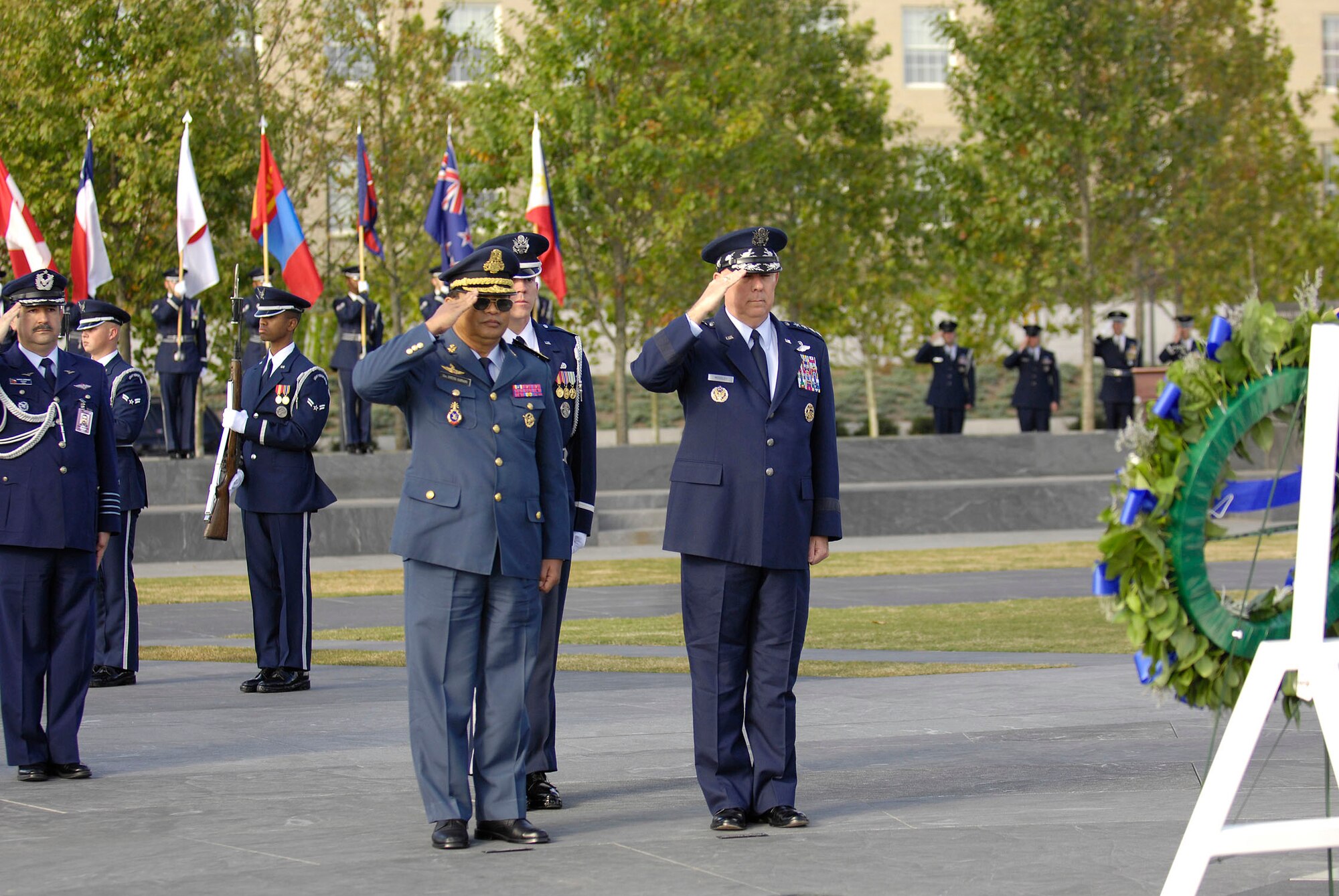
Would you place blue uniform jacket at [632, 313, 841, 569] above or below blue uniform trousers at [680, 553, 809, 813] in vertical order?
above

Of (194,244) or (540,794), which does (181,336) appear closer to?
(194,244)

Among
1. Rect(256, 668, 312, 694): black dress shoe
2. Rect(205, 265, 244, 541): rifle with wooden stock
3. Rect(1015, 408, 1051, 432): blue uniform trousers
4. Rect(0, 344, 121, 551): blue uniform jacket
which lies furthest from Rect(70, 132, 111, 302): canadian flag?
Rect(1015, 408, 1051, 432): blue uniform trousers

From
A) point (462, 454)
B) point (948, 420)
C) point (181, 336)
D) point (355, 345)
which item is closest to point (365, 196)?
point (355, 345)

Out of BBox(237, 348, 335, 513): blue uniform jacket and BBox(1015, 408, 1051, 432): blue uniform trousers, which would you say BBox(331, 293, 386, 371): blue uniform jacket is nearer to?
BBox(1015, 408, 1051, 432): blue uniform trousers

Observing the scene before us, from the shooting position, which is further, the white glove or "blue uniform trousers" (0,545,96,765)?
the white glove

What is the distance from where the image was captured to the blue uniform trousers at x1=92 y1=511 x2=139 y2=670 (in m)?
10.1

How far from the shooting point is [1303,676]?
429cm

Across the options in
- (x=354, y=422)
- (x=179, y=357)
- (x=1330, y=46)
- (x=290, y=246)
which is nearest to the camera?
(x=290, y=246)

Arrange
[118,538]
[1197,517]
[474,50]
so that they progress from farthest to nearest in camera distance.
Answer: [474,50]
[118,538]
[1197,517]

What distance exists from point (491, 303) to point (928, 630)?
7275 millimetres

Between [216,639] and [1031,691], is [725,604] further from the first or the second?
[216,639]

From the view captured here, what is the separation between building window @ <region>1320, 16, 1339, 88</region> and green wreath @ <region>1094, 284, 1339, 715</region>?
4742 cm

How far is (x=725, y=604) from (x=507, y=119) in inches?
776

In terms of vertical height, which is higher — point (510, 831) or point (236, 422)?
point (236, 422)
